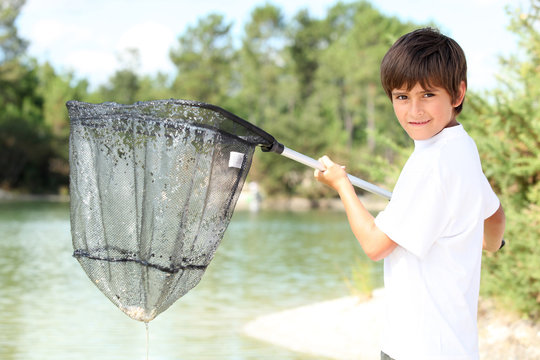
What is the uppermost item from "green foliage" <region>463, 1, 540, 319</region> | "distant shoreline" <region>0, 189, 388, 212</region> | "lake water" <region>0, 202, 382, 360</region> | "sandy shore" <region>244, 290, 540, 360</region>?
"green foliage" <region>463, 1, 540, 319</region>

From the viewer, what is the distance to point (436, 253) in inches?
82.4

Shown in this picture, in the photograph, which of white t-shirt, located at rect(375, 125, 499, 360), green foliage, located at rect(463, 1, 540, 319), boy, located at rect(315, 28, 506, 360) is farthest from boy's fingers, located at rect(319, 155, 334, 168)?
green foliage, located at rect(463, 1, 540, 319)

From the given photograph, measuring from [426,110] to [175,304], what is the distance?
9.22 m

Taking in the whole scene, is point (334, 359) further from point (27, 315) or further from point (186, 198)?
point (186, 198)

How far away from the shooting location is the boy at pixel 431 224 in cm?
206

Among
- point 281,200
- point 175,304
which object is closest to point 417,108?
point 175,304

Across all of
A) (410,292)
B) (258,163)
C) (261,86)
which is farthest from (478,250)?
(261,86)

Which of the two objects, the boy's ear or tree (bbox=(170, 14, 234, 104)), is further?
tree (bbox=(170, 14, 234, 104))

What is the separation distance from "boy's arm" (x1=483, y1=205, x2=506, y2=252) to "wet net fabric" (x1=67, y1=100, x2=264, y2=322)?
813mm

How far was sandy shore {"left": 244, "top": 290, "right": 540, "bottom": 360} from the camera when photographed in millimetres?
7094

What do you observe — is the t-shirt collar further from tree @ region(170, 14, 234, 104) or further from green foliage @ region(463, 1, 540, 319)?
tree @ region(170, 14, 234, 104)

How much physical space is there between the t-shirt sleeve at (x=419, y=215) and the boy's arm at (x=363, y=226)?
1.3 inches

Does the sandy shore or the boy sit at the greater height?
the boy

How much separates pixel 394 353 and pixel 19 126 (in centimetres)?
5516
